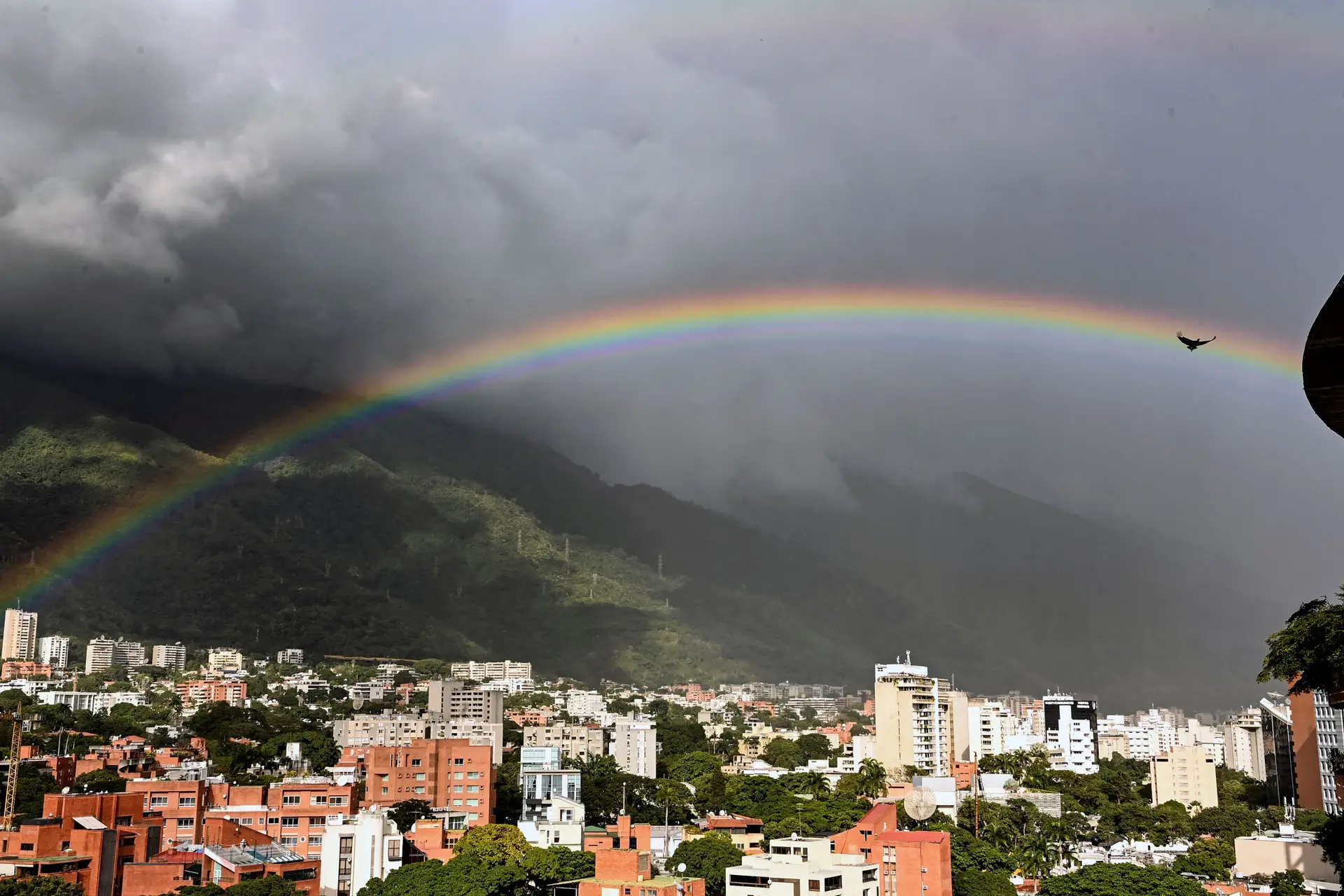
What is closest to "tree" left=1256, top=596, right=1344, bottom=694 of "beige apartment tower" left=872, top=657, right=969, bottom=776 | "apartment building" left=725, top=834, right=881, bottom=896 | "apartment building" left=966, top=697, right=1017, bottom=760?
"apartment building" left=725, top=834, right=881, bottom=896

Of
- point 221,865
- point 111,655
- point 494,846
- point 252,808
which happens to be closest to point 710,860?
point 494,846

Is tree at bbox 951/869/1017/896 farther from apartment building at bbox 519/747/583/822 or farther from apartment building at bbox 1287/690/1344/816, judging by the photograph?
apartment building at bbox 1287/690/1344/816

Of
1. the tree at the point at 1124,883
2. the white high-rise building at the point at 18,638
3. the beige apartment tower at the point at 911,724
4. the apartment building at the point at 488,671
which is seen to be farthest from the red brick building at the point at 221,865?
the white high-rise building at the point at 18,638

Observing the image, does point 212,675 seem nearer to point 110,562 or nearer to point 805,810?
point 110,562

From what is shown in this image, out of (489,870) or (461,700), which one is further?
(461,700)

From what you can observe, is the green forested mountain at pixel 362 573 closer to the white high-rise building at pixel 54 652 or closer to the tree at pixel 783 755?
the white high-rise building at pixel 54 652

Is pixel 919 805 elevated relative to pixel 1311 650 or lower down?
lower down

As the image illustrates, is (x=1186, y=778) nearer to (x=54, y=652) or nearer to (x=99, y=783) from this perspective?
(x=99, y=783)

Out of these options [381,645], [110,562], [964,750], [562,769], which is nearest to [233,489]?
[110,562]
